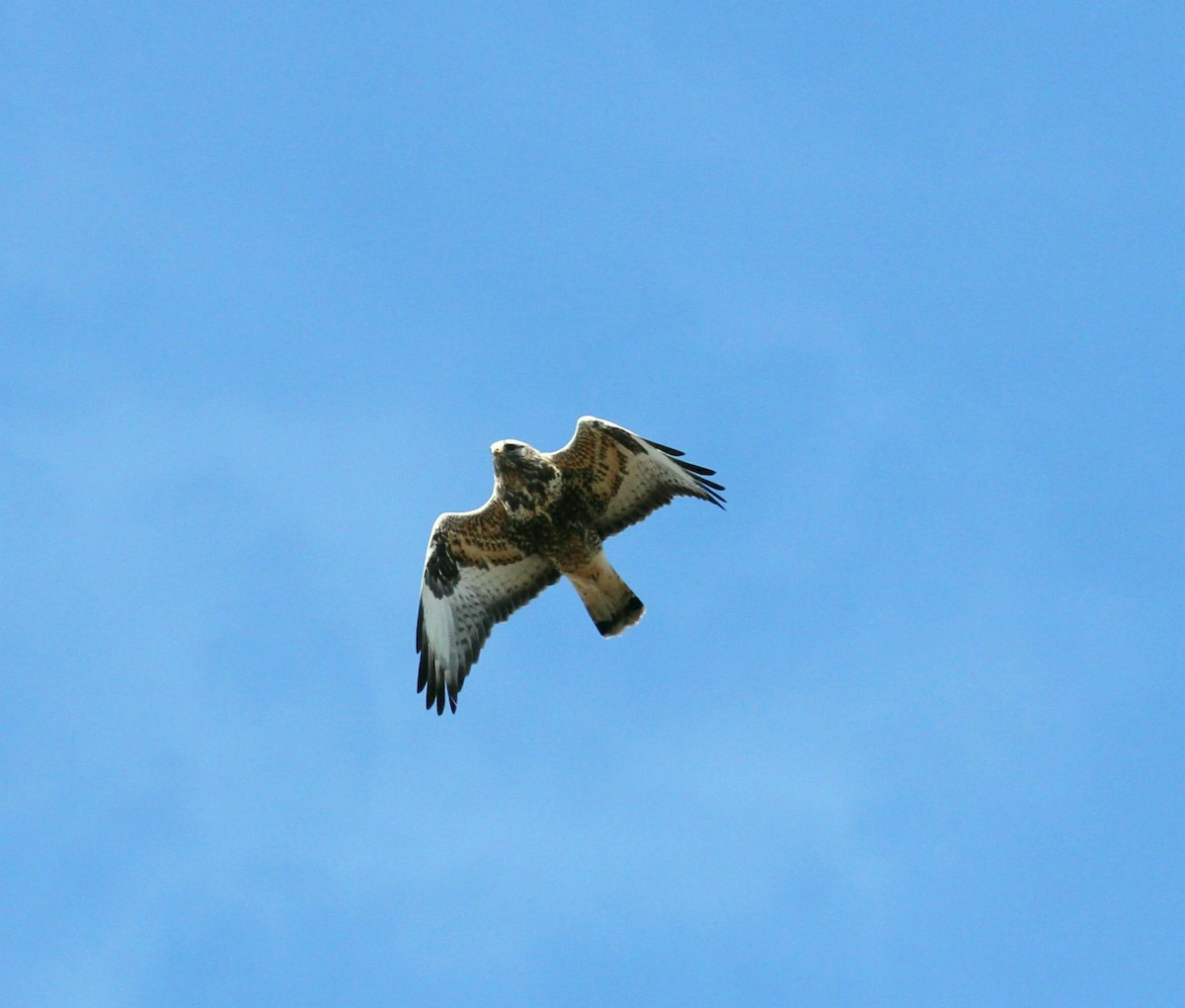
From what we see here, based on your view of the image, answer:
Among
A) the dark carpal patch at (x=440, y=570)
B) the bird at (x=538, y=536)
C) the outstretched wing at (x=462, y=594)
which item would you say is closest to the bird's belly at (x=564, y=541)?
the bird at (x=538, y=536)

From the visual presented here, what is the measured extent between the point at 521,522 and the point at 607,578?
90 centimetres

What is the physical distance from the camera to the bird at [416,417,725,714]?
10617mm

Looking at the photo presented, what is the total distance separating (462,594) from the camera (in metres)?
11.4

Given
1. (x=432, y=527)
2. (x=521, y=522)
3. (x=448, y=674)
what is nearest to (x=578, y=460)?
(x=521, y=522)

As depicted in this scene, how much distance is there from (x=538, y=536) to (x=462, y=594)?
0.95 m

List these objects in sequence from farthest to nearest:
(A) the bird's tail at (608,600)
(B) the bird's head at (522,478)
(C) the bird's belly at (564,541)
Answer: (A) the bird's tail at (608,600) → (C) the bird's belly at (564,541) → (B) the bird's head at (522,478)

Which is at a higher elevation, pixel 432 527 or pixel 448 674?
pixel 432 527

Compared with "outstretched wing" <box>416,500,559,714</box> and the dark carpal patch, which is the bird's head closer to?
"outstretched wing" <box>416,500,559,714</box>

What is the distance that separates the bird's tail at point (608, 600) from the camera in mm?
11172

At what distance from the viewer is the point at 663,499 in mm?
10898

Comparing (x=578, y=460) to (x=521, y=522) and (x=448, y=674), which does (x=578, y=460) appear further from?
(x=448, y=674)

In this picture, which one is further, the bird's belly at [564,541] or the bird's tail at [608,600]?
the bird's tail at [608,600]

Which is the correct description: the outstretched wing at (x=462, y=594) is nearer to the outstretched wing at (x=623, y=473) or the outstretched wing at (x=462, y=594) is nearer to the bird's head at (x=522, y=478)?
the bird's head at (x=522, y=478)

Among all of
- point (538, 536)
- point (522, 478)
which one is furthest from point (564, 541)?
point (522, 478)
